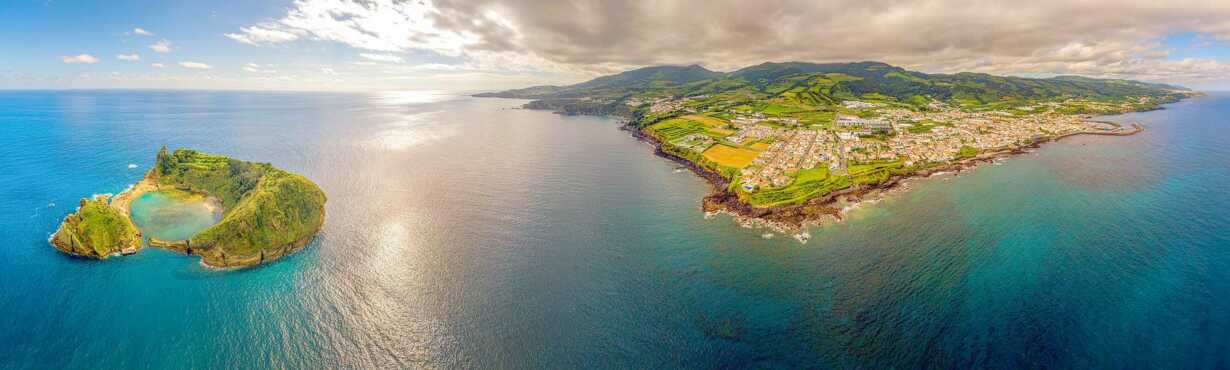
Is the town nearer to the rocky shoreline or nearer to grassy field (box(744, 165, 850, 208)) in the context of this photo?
grassy field (box(744, 165, 850, 208))

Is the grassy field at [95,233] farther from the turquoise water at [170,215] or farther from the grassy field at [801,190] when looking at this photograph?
the grassy field at [801,190]

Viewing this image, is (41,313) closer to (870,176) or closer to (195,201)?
(195,201)

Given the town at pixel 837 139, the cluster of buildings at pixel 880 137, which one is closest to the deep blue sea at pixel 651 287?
the town at pixel 837 139

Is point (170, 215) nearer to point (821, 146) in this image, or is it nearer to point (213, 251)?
point (213, 251)

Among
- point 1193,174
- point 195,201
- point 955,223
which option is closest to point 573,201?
point 955,223

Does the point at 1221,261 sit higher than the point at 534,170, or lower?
lower

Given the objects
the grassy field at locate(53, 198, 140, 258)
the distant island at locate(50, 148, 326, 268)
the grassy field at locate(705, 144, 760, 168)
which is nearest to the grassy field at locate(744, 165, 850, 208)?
the grassy field at locate(705, 144, 760, 168)
